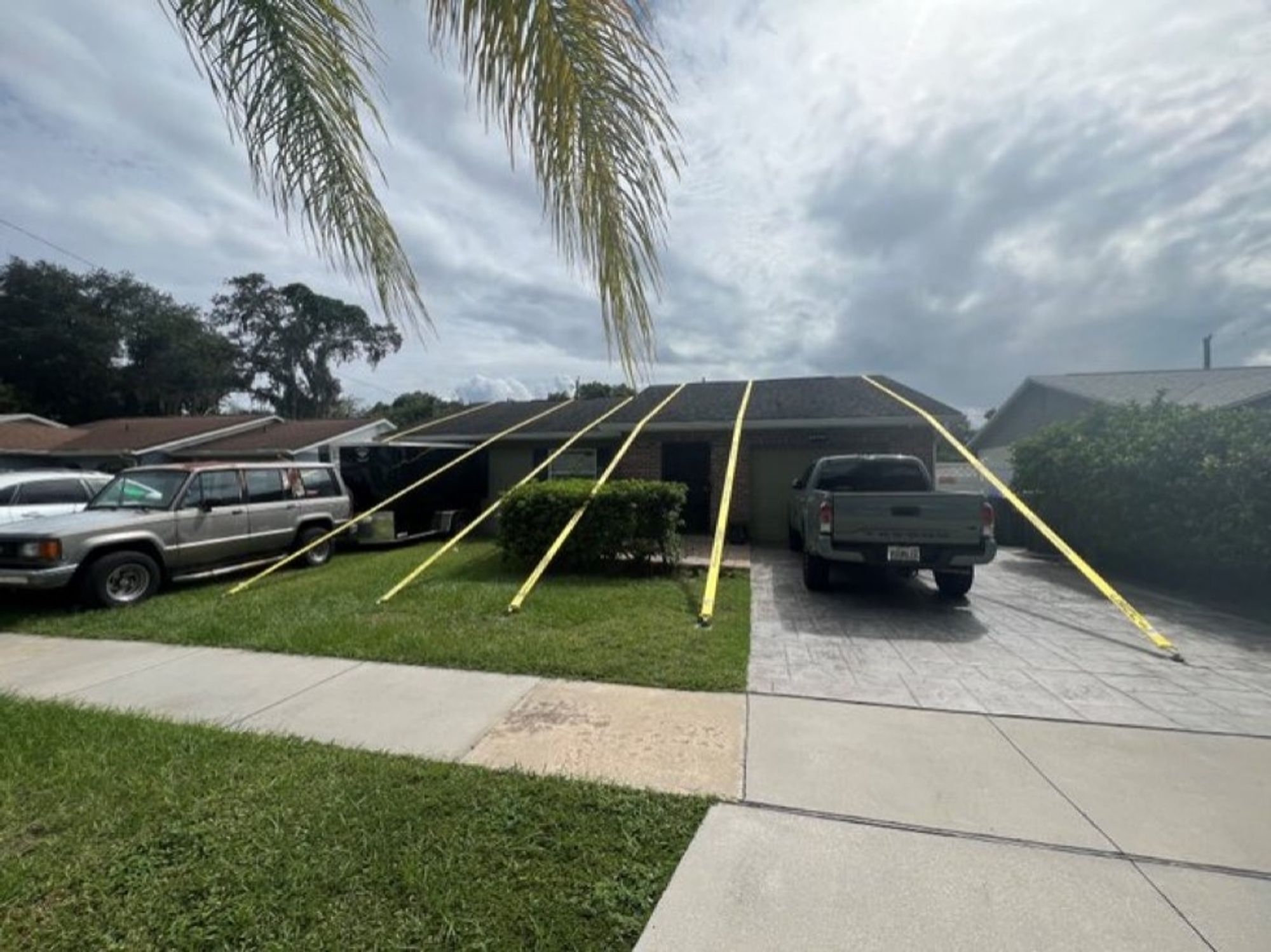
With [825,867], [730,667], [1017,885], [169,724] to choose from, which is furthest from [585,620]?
A: [1017,885]

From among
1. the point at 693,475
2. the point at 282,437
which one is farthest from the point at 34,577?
the point at 282,437

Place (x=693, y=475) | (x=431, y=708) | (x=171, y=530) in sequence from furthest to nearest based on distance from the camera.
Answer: (x=693, y=475)
(x=171, y=530)
(x=431, y=708)

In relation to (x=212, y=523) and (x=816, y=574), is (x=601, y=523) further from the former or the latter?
(x=212, y=523)

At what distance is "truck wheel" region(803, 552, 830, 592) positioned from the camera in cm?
790

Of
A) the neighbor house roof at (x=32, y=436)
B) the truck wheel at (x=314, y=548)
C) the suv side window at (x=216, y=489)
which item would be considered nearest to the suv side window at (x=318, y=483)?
the truck wheel at (x=314, y=548)

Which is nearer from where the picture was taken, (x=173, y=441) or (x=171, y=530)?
(x=171, y=530)

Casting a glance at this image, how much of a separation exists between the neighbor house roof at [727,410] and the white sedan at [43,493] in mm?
6178

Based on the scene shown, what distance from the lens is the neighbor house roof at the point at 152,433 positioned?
21.7 m

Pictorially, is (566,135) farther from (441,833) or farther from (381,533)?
(381,533)

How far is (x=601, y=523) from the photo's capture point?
8758 mm

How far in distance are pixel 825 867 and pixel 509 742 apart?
201cm

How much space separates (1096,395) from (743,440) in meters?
11.5

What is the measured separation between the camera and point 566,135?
6.31 ft

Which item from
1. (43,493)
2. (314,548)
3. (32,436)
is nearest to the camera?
(314,548)
